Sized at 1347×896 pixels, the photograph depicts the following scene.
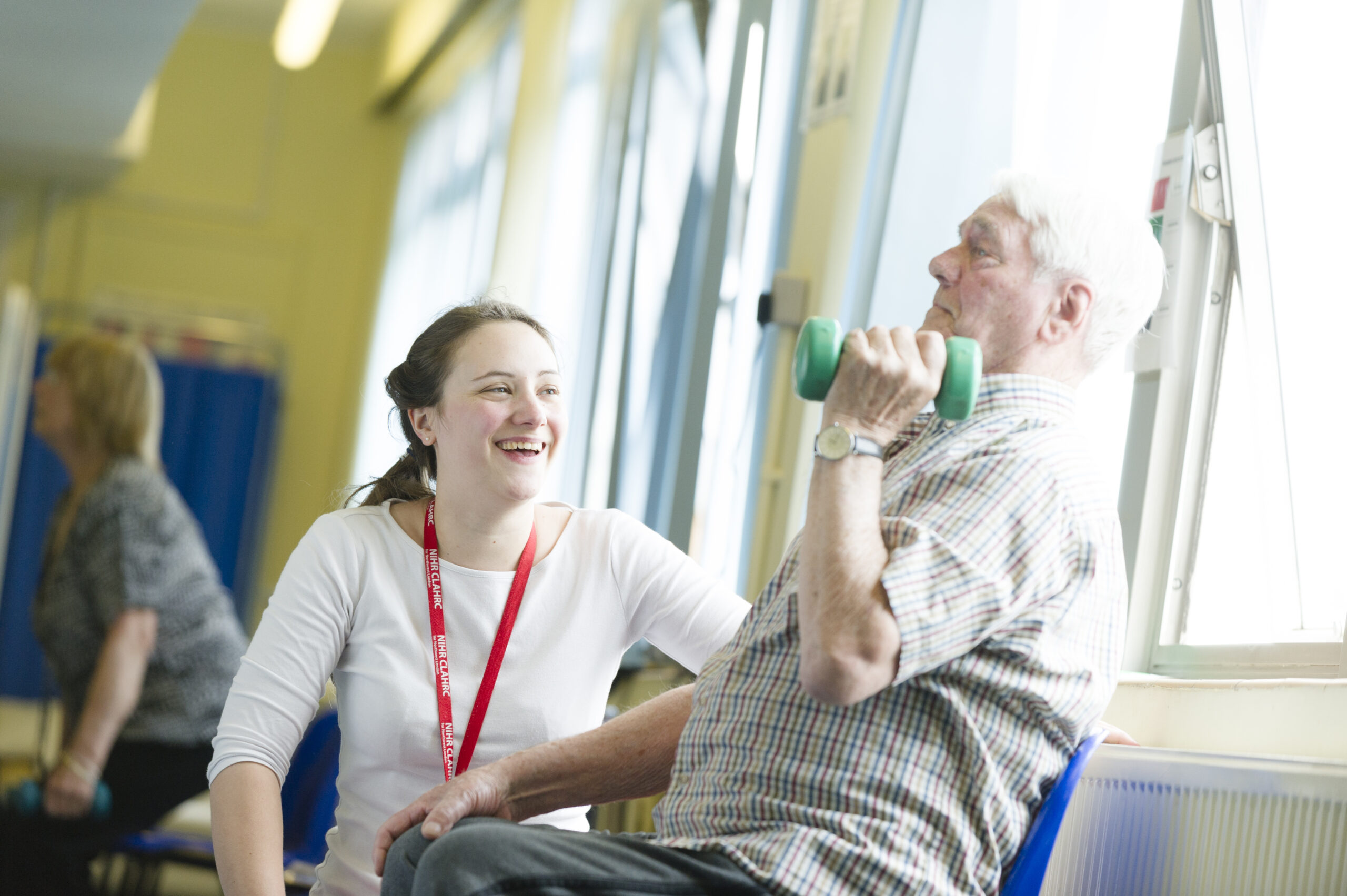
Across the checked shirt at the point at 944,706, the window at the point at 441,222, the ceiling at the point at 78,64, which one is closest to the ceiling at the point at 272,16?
the window at the point at 441,222

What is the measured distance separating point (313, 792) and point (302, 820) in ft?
0.25

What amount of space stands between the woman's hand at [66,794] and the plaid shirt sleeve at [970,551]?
2317 mm

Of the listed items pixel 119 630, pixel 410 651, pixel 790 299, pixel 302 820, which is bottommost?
pixel 302 820

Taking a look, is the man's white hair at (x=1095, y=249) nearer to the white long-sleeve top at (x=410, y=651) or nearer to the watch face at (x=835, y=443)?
the watch face at (x=835, y=443)

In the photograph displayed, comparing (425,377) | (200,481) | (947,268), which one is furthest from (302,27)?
(947,268)

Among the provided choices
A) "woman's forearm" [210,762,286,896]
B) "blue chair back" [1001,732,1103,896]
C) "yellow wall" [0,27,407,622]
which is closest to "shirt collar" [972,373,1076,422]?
"blue chair back" [1001,732,1103,896]

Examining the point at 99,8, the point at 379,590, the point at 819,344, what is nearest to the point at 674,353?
the point at 379,590

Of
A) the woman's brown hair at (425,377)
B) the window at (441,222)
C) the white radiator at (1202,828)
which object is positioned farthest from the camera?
the window at (441,222)

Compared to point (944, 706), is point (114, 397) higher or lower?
higher

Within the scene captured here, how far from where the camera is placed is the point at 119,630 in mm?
2982

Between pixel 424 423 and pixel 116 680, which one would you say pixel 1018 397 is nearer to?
pixel 424 423

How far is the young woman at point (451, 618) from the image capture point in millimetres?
1649

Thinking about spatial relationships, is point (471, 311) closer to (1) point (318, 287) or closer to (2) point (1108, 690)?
(2) point (1108, 690)

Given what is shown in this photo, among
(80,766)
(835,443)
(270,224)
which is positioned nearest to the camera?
(835,443)
